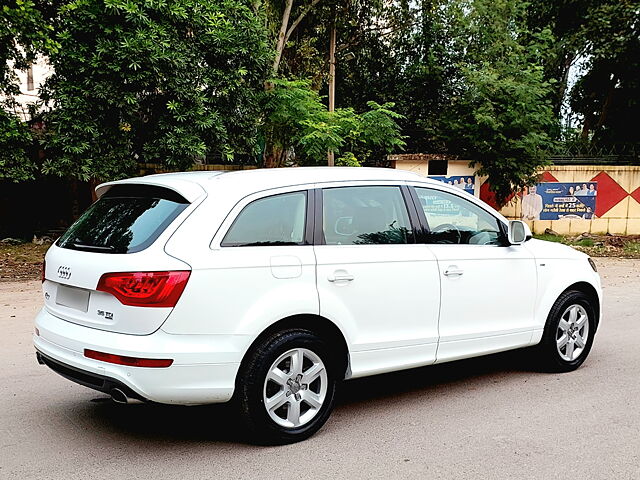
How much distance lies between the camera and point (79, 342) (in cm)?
411

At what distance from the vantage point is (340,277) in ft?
14.8

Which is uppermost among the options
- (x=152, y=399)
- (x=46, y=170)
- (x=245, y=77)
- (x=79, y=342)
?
(x=245, y=77)

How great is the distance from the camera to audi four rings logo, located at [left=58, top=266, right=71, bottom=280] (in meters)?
4.29

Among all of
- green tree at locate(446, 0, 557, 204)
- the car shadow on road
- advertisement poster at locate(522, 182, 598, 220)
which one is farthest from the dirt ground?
the car shadow on road

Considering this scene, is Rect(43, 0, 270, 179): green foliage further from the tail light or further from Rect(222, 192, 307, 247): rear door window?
the tail light

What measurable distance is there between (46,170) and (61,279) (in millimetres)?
8101

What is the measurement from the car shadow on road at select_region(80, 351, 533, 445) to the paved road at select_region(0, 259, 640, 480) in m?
0.01

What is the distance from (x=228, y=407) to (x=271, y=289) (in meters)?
0.95

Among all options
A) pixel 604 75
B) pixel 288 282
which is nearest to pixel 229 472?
pixel 288 282

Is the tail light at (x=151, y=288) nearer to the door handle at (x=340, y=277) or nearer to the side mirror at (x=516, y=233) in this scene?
the door handle at (x=340, y=277)

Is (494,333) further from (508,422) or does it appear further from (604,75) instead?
(604,75)

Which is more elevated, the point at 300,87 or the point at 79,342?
the point at 300,87

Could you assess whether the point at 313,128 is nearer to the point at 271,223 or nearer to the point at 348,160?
the point at 348,160

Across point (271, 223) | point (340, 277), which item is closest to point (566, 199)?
point (340, 277)
